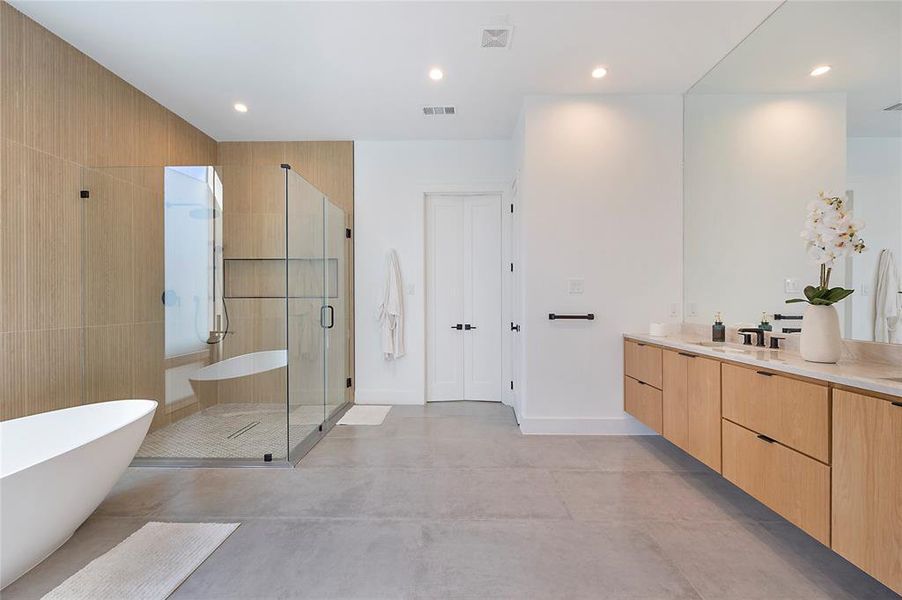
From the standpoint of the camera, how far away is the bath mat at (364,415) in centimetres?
359

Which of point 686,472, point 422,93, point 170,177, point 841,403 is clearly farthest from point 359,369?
point 841,403

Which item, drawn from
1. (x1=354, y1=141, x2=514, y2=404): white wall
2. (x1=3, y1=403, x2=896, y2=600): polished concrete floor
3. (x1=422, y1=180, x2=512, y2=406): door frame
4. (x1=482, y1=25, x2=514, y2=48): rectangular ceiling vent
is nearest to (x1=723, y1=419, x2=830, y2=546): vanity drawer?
(x1=3, y1=403, x2=896, y2=600): polished concrete floor

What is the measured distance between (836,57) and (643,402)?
223 cm

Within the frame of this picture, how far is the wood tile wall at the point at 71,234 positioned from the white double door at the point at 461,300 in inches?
94.5

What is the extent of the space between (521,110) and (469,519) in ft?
10.3

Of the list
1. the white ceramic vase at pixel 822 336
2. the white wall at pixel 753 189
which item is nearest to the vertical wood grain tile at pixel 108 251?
the white ceramic vase at pixel 822 336

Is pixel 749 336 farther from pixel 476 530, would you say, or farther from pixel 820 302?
pixel 476 530

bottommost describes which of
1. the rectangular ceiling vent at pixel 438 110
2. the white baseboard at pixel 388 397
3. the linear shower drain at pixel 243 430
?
the white baseboard at pixel 388 397

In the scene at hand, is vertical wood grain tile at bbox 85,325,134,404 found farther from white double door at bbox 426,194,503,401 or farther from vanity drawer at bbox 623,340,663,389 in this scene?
vanity drawer at bbox 623,340,663,389

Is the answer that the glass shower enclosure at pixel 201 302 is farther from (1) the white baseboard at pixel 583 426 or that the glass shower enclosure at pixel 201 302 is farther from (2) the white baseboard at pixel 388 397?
(1) the white baseboard at pixel 583 426

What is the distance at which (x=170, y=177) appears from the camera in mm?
2900

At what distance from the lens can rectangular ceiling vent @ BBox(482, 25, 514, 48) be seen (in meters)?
2.43

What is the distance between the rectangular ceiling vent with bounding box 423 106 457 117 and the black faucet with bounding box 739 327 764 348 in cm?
277

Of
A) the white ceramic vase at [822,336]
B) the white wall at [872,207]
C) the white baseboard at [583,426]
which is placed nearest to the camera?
the white wall at [872,207]
